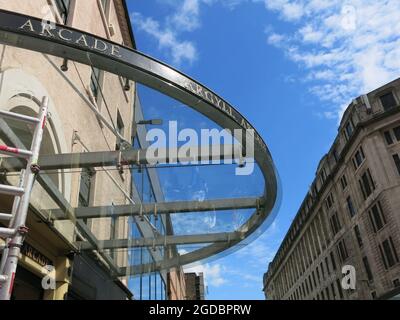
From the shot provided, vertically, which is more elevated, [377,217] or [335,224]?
[335,224]

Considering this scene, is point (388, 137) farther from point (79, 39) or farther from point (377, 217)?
point (79, 39)

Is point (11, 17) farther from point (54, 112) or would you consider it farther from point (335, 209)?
point (335, 209)

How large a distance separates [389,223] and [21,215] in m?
48.7

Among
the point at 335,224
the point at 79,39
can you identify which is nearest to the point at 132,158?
the point at 79,39

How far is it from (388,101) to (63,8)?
169 ft

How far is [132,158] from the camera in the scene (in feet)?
21.0

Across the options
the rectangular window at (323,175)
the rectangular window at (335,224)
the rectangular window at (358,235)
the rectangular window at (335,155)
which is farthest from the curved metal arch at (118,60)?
the rectangular window at (323,175)

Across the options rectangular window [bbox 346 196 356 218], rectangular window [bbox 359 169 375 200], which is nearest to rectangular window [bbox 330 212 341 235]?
rectangular window [bbox 346 196 356 218]

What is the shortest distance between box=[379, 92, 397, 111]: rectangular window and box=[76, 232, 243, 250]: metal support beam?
50.9m

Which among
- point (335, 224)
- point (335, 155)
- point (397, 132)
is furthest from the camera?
point (335, 224)

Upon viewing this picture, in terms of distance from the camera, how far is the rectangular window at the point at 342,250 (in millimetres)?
60931

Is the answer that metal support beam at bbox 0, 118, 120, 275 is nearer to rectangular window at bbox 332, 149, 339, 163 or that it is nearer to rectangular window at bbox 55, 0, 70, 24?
rectangular window at bbox 55, 0, 70, 24
